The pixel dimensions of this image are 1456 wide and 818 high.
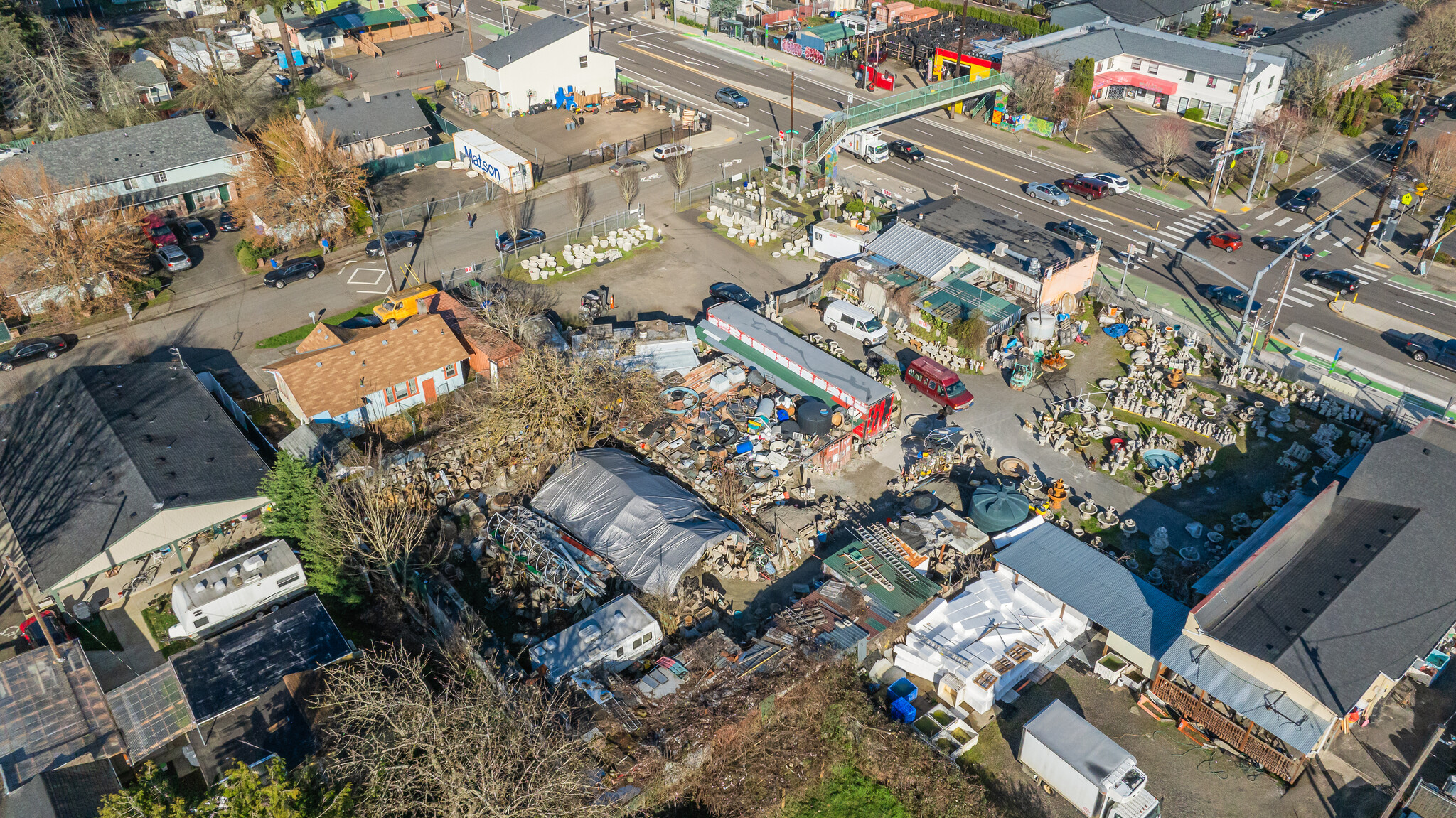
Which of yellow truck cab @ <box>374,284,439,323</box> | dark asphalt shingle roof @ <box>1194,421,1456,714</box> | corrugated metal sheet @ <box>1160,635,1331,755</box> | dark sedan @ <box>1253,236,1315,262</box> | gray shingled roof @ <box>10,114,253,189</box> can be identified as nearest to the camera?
corrugated metal sheet @ <box>1160,635,1331,755</box>

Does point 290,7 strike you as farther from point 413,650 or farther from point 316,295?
point 413,650

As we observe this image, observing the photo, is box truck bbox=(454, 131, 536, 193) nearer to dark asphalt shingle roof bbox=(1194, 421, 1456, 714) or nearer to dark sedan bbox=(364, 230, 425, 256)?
dark sedan bbox=(364, 230, 425, 256)

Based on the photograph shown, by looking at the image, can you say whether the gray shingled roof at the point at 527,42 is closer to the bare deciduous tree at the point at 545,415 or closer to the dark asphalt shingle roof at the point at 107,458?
the dark asphalt shingle roof at the point at 107,458

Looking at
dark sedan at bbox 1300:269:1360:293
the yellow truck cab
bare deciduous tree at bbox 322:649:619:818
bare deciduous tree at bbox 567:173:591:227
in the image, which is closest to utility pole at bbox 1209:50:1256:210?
dark sedan at bbox 1300:269:1360:293

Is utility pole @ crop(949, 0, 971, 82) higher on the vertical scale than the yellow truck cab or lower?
higher

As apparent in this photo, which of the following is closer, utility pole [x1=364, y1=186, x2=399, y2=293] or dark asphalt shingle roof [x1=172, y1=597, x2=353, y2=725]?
dark asphalt shingle roof [x1=172, y1=597, x2=353, y2=725]
